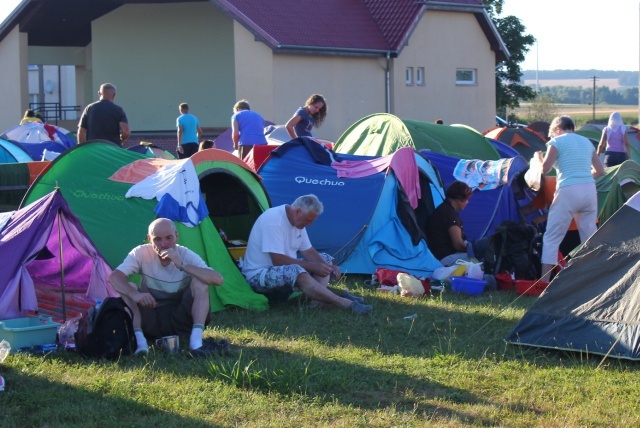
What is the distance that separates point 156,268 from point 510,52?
1249 inches

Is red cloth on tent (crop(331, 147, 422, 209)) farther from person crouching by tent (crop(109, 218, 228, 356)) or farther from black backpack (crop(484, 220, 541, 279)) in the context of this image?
person crouching by tent (crop(109, 218, 228, 356))

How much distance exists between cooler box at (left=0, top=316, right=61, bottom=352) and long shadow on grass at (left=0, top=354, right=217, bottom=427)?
0.74m

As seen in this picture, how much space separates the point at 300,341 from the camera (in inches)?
266

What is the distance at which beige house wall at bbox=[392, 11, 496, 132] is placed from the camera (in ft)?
82.2

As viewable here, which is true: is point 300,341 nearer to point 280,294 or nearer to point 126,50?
point 280,294

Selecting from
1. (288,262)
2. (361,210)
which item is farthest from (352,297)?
(361,210)

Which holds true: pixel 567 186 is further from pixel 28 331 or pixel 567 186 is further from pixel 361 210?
pixel 28 331

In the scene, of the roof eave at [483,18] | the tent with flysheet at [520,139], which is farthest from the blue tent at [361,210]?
the roof eave at [483,18]

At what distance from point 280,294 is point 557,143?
2.89m

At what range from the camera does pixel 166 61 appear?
25.6m

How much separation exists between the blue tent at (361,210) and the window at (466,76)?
57.1 feet

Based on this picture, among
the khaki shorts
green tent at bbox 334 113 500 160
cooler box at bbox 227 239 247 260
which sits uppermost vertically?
green tent at bbox 334 113 500 160

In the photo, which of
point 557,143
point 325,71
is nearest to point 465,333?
point 557,143

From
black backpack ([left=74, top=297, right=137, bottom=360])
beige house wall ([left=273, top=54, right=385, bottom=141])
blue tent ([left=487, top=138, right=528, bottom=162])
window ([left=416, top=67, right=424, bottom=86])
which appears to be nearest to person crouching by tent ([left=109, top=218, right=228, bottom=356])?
black backpack ([left=74, top=297, right=137, bottom=360])
